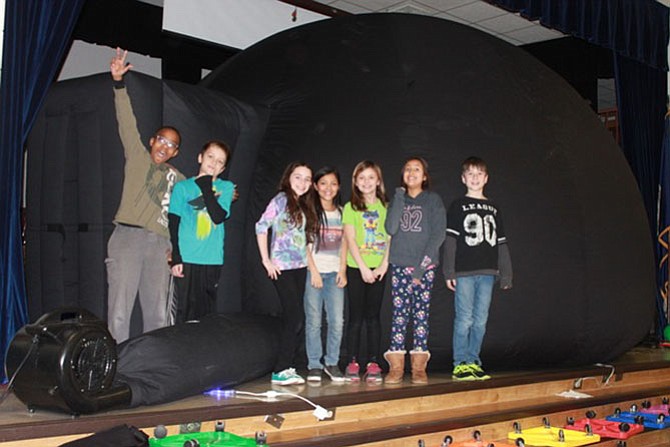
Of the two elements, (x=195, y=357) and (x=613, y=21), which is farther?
(x=613, y=21)

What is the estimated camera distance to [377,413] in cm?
368

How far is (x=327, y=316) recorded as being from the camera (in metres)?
4.05

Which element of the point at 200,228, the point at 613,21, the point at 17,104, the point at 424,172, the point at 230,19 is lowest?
the point at 200,228

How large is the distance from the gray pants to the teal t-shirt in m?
0.12

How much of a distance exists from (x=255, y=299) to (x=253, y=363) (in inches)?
25.6

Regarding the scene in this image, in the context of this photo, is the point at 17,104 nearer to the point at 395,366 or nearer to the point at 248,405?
the point at 248,405

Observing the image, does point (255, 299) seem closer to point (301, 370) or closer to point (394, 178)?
point (301, 370)

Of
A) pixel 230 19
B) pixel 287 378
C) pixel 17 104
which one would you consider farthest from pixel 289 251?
pixel 230 19

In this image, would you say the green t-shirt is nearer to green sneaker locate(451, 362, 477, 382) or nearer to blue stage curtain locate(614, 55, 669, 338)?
green sneaker locate(451, 362, 477, 382)

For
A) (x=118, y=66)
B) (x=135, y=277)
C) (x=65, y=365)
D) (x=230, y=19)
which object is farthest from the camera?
(x=230, y=19)

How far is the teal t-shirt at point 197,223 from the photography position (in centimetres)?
386

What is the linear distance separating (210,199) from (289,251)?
1.56 ft

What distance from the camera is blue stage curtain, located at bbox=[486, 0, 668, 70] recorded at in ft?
22.7

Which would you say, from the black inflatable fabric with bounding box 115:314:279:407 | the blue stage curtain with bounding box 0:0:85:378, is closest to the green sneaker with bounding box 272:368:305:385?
the black inflatable fabric with bounding box 115:314:279:407
